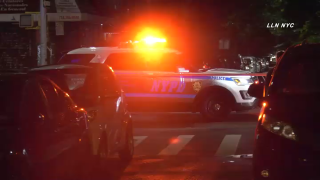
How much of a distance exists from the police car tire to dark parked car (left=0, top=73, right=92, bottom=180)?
304 inches

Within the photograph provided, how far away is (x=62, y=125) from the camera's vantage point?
5.60m

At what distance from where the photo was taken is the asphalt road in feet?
25.6

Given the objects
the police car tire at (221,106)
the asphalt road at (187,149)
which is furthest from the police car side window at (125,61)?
the police car tire at (221,106)

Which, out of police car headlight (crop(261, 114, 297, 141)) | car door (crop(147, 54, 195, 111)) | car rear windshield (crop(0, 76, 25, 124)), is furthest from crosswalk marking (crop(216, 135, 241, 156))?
car rear windshield (crop(0, 76, 25, 124))

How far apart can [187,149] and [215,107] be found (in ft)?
13.1

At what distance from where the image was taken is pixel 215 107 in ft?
46.1

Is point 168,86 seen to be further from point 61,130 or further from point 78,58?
Answer: point 61,130

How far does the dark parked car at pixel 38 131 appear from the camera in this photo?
4688 mm

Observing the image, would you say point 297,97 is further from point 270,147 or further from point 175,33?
point 175,33

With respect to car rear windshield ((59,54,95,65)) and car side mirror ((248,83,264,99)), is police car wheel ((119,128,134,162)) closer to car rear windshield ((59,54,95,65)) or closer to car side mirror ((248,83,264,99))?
car side mirror ((248,83,264,99))

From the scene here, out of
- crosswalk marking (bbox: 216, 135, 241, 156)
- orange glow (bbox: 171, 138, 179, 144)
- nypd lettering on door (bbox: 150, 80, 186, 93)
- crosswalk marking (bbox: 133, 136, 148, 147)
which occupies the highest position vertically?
nypd lettering on door (bbox: 150, 80, 186, 93)

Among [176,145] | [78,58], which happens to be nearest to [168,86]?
[78,58]

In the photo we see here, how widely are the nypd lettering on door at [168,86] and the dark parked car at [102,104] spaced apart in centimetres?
483

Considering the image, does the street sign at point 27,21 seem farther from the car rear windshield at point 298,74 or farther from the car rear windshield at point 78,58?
the car rear windshield at point 298,74
